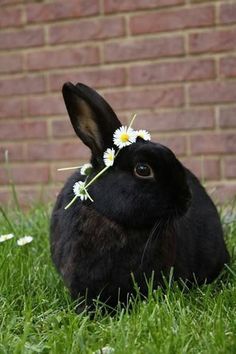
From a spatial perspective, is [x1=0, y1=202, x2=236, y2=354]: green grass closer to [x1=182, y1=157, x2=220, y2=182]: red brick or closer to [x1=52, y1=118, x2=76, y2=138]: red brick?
[x1=182, y1=157, x2=220, y2=182]: red brick

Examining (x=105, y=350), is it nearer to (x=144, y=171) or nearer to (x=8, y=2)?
(x=144, y=171)

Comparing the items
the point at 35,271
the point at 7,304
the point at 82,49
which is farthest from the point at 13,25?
the point at 7,304

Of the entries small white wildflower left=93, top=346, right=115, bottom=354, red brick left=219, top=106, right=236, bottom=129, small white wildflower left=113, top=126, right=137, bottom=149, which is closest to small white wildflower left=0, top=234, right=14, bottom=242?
small white wildflower left=113, top=126, right=137, bottom=149

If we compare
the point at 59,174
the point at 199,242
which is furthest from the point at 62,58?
the point at 199,242

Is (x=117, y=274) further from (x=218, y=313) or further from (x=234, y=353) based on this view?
(x=234, y=353)

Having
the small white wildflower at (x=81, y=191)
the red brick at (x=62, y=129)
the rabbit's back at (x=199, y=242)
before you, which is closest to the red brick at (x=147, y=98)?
the red brick at (x=62, y=129)

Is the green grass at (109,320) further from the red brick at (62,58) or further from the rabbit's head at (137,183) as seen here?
the red brick at (62,58)
